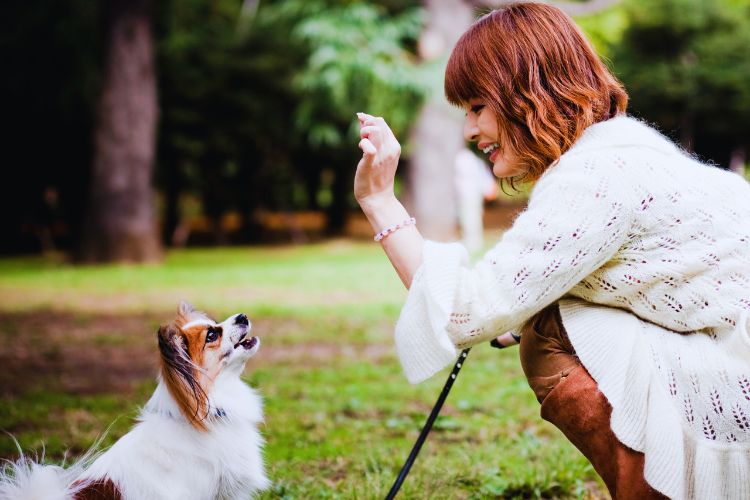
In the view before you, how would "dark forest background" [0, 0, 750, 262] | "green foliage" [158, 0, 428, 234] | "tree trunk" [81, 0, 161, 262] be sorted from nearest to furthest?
"tree trunk" [81, 0, 161, 262] < "dark forest background" [0, 0, 750, 262] < "green foliage" [158, 0, 428, 234]

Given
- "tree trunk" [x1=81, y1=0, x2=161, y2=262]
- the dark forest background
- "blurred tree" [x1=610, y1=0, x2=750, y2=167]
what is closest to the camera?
"tree trunk" [x1=81, y1=0, x2=161, y2=262]

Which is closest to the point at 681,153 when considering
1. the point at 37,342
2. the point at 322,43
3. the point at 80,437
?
the point at 80,437

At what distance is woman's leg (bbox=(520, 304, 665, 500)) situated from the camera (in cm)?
203

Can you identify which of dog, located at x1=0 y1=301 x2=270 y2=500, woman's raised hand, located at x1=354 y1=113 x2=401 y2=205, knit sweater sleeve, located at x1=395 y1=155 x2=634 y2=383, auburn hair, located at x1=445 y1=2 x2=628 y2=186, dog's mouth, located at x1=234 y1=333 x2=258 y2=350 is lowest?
dog, located at x1=0 y1=301 x2=270 y2=500

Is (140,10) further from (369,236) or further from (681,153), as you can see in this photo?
(681,153)

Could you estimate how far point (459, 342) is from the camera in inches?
78.9

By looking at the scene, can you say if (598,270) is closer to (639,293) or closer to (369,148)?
(639,293)

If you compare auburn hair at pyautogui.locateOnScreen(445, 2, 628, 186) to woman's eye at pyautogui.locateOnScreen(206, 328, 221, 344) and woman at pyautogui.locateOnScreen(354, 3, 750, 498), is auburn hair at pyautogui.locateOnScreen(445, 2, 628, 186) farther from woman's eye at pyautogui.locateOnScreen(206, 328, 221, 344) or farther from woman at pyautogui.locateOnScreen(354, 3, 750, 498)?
woman's eye at pyautogui.locateOnScreen(206, 328, 221, 344)

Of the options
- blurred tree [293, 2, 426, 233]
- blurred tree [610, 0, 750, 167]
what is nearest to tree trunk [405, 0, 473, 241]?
blurred tree [293, 2, 426, 233]

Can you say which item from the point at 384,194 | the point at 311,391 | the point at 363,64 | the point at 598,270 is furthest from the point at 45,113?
the point at 598,270

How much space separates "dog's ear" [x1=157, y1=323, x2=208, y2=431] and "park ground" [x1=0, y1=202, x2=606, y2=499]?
83 centimetres

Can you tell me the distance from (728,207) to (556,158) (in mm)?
448

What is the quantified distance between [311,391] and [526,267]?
3249 mm

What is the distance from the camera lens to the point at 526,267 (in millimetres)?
1929
